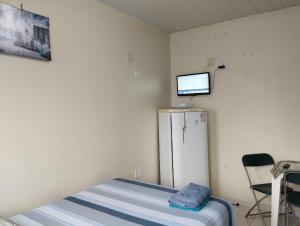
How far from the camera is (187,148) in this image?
10.4 feet

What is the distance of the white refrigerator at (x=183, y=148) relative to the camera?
3.16 meters

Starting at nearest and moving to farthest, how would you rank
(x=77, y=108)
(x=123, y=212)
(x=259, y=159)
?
(x=123, y=212) < (x=77, y=108) < (x=259, y=159)

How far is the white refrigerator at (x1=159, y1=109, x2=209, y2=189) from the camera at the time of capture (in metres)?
3.16

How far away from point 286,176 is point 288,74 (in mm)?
1313

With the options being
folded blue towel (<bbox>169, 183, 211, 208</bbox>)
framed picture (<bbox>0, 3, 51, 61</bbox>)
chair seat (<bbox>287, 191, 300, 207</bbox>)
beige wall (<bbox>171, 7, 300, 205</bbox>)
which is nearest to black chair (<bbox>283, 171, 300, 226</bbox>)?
chair seat (<bbox>287, 191, 300, 207</bbox>)

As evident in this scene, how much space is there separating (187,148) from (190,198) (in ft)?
4.47

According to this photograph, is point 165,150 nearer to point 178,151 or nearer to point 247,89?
point 178,151

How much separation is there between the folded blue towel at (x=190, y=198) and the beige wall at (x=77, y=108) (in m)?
1.03

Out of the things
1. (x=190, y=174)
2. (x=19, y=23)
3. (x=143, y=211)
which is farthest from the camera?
(x=190, y=174)

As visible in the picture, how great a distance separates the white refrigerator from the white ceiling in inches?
46.7

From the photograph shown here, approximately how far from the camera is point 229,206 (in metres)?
1.93

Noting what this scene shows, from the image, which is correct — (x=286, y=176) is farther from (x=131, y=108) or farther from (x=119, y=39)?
(x=119, y=39)

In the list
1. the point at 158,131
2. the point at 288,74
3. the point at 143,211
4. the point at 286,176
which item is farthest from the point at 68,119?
the point at 288,74

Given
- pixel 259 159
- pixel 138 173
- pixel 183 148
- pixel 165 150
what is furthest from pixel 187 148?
pixel 259 159
